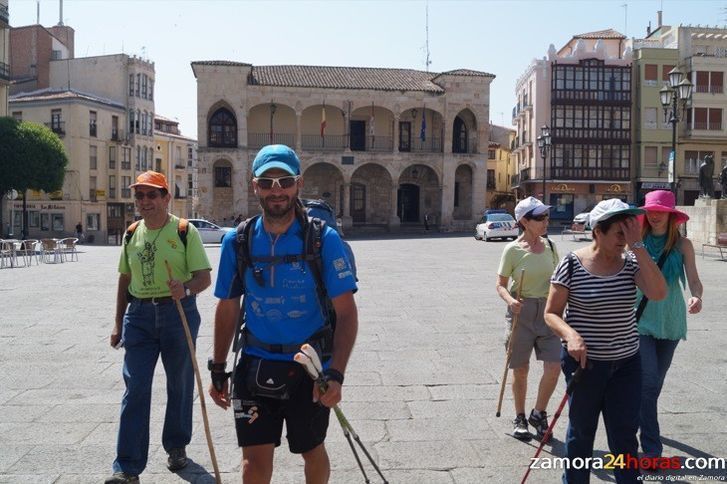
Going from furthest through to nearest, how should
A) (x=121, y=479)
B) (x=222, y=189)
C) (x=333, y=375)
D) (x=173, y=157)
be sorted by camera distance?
(x=173, y=157) → (x=222, y=189) → (x=121, y=479) → (x=333, y=375)

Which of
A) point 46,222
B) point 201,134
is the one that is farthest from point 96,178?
point 201,134

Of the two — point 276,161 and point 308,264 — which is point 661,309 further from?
point 276,161

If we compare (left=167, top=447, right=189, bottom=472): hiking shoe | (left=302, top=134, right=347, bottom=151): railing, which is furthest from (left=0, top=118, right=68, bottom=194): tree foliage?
(left=167, top=447, right=189, bottom=472): hiking shoe

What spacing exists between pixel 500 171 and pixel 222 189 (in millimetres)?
33547

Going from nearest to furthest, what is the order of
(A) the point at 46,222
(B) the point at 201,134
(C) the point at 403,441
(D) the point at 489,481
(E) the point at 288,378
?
(E) the point at 288,378 → (D) the point at 489,481 → (C) the point at 403,441 → (B) the point at 201,134 → (A) the point at 46,222

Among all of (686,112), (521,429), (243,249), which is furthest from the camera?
(686,112)

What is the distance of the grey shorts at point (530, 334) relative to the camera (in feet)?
16.7

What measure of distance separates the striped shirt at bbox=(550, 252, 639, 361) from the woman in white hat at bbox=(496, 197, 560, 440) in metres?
1.33

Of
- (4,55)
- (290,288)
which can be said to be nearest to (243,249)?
(290,288)

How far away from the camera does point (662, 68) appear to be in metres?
52.7

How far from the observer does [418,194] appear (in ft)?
165

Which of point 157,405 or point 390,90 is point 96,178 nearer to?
point 390,90

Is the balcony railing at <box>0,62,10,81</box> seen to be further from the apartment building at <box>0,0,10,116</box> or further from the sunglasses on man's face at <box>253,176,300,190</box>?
the sunglasses on man's face at <box>253,176,300,190</box>

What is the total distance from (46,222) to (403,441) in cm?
5174
